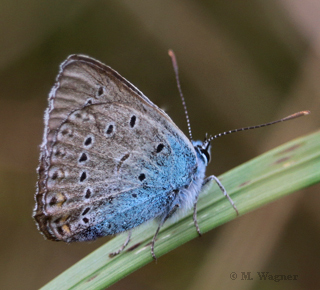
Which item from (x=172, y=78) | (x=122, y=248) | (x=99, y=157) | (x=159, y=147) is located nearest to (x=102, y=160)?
(x=99, y=157)

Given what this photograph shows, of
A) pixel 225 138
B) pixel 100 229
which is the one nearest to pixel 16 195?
pixel 100 229

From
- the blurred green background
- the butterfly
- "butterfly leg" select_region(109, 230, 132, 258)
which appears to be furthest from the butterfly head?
the blurred green background

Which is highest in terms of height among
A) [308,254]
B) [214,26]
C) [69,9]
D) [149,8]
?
[69,9]

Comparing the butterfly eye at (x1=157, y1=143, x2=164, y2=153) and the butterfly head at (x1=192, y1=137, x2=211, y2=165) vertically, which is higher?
the butterfly eye at (x1=157, y1=143, x2=164, y2=153)

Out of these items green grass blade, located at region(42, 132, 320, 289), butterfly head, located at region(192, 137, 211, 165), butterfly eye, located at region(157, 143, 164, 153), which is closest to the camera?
green grass blade, located at region(42, 132, 320, 289)

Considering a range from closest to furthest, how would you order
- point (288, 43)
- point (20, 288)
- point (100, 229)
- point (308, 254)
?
point (100, 229)
point (308, 254)
point (20, 288)
point (288, 43)

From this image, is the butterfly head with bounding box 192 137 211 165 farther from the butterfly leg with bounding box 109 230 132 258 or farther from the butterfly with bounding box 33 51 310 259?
the butterfly leg with bounding box 109 230 132 258

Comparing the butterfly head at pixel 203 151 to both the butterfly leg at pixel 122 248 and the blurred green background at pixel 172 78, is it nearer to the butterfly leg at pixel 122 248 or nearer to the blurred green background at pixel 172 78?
the butterfly leg at pixel 122 248

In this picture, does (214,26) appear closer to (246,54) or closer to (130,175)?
(246,54)
